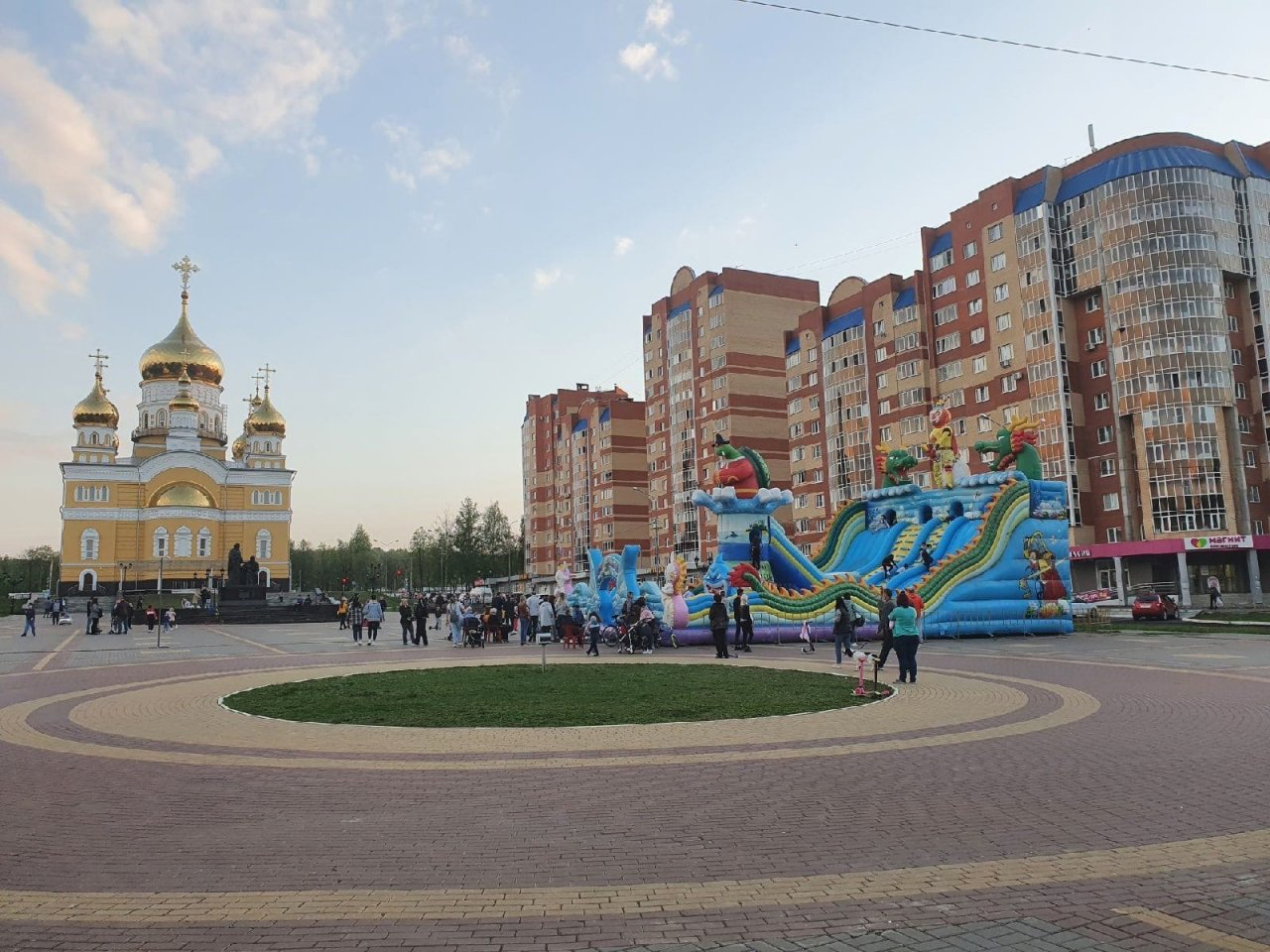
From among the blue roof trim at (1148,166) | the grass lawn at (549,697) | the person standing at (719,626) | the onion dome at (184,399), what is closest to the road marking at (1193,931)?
the grass lawn at (549,697)

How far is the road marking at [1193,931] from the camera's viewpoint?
4.68 metres

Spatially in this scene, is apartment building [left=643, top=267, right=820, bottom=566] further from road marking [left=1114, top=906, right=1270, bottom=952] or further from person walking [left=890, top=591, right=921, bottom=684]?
road marking [left=1114, top=906, right=1270, bottom=952]

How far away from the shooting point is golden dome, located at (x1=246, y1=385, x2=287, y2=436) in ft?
321

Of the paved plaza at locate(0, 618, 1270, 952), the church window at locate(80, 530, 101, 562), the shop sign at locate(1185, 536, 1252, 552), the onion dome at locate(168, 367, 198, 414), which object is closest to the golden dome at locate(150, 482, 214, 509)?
the church window at locate(80, 530, 101, 562)

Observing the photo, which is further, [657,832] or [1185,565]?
[1185,565]

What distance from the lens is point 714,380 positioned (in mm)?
81562

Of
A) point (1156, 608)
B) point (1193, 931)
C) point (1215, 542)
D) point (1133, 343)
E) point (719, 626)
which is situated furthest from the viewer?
point (1133, 343)

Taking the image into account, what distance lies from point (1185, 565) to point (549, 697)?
5129 centimetres

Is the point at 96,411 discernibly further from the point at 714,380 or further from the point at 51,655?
the point at 51,655

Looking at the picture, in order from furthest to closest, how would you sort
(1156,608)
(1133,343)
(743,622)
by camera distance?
(1133,343) < (1156,608) < (743,622)

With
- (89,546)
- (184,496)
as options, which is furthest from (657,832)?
(184,496)

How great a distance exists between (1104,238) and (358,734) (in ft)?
192

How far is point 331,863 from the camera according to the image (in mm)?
6301

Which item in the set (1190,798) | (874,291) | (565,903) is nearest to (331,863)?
(565,903)
